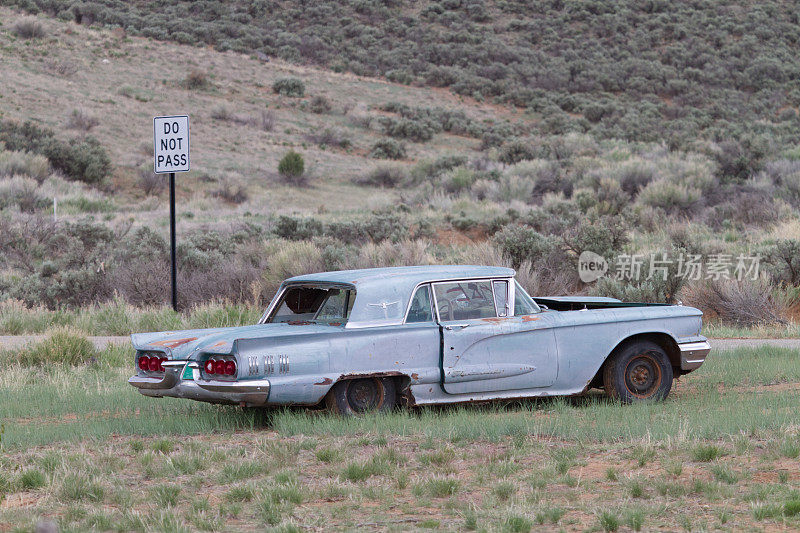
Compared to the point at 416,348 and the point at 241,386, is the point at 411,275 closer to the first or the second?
the point at 416,348

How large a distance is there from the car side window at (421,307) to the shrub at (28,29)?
5475 centimetres

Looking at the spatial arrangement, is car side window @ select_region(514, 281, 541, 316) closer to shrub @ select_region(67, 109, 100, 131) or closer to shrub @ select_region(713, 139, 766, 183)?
shrub @ select_region(713, 139, 766, 183)

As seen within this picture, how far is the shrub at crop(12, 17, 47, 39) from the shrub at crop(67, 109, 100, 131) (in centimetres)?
1352

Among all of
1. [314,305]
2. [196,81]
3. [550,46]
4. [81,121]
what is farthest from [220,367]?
[550,46]

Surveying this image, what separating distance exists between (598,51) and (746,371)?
199 ft

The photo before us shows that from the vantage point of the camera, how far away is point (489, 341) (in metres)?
8.99

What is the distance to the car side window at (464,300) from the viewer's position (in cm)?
912

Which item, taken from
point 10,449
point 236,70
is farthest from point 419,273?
point 236,70

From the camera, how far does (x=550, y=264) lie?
70.3ft

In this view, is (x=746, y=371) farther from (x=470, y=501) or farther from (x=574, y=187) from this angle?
(x=574, y=187)

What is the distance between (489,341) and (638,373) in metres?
1.65

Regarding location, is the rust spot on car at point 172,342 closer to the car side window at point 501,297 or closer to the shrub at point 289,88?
the car side window at point 501,297

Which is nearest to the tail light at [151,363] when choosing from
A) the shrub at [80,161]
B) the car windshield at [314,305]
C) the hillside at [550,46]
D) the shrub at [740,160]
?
the car windshield at [314,305]

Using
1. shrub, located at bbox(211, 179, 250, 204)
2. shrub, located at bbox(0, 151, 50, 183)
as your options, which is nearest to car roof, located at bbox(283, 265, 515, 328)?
shrub, located at bbox(211, 179, 250, 204)
